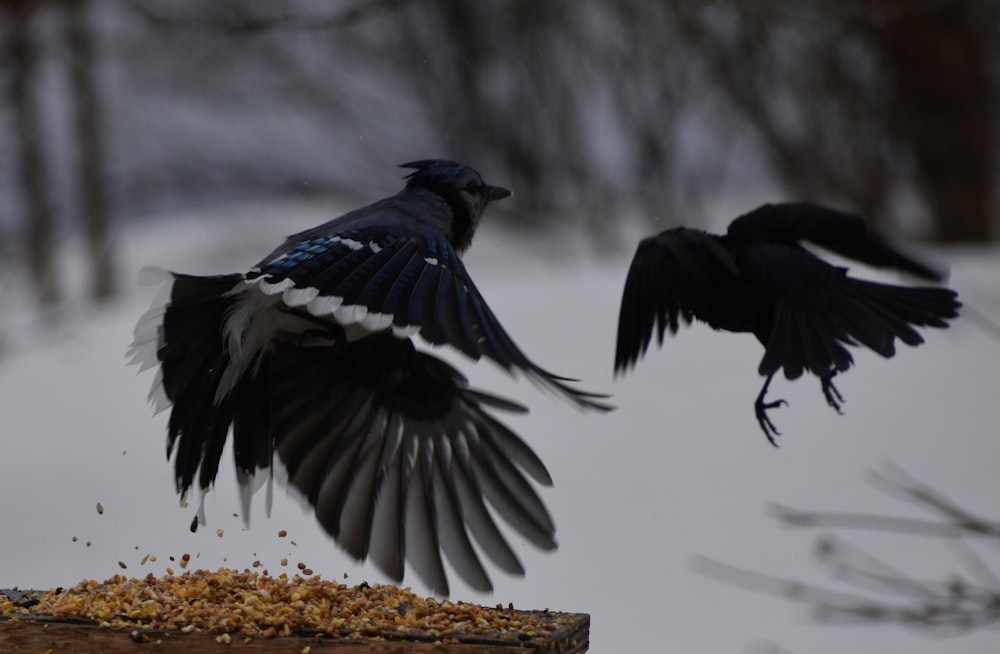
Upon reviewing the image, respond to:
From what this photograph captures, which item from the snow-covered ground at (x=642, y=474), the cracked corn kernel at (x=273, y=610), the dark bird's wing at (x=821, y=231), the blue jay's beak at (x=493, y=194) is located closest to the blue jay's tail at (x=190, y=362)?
the cracked corn kernel at (x=273, y=610)

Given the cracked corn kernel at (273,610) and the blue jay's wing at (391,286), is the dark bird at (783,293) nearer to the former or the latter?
the blue jay's wing at (391,286)

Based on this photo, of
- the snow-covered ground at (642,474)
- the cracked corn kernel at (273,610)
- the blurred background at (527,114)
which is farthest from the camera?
the blurred background at (527,114)

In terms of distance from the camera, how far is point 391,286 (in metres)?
2.88

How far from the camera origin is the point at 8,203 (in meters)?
10.4

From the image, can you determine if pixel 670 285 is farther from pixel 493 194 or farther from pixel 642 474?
pixel 642 474

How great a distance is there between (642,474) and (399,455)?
2201mm

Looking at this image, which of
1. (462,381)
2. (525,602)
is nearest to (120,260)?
(525,602)

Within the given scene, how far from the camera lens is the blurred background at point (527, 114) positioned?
9.23 meters

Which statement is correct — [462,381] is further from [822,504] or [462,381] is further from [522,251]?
[522,251]

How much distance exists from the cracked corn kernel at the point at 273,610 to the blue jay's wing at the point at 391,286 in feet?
1.67

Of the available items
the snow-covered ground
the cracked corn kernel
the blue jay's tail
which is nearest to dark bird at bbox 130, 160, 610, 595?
the blue jay's tail

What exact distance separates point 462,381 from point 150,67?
9.05m

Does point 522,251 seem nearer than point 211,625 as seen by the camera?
No

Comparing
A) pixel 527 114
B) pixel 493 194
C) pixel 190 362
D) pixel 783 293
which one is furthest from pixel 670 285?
pixel 527 114
